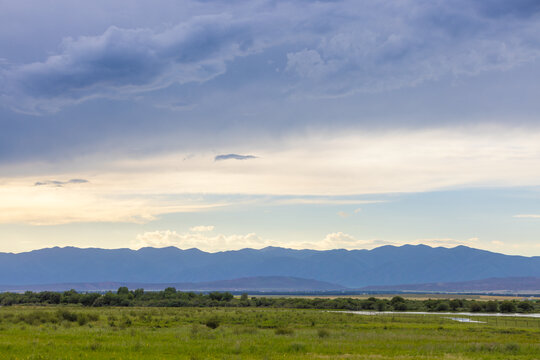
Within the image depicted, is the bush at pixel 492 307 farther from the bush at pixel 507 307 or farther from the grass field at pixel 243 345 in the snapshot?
the grass field at pixel 243 345

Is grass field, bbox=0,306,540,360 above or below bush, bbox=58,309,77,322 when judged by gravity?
above

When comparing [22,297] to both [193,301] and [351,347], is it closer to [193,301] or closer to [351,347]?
[193,301]

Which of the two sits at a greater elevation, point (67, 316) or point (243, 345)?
point (243, 345)

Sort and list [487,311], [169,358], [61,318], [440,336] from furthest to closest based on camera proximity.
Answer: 1. [487,311]
2. [61,318]
3. [440,336]
4. [169,358]

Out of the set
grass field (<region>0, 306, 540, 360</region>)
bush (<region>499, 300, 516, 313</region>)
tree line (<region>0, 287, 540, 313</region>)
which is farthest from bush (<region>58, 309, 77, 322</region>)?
bush (<region>499, 300, 516, 313</region>)

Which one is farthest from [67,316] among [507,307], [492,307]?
[507,307]

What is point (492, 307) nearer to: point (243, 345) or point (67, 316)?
point (67, 316)

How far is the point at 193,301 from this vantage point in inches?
5310

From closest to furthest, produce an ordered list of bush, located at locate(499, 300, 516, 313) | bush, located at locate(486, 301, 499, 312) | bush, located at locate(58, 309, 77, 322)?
1. bush, located at locate(58, 309, 77, 322)
2. bush, located at locate(499, 300, 516, 313)
3. bush, located at locate(486, 301, 499, 312)

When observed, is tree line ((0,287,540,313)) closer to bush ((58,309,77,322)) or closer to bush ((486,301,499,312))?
bush ((486,301,499,312))

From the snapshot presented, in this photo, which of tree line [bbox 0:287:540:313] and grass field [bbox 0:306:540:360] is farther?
tree line [bbox 0:287:540:313]

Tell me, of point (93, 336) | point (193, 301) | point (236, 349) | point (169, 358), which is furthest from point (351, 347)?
point (193, 301)

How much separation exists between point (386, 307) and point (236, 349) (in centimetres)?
8770

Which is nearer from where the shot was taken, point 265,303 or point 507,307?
point 507,307
